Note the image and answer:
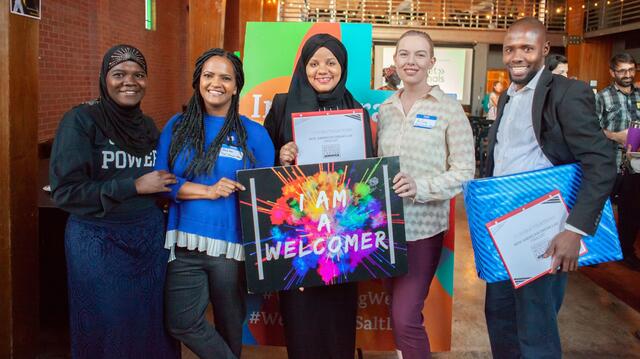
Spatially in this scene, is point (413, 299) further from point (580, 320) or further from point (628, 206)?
A: point (628, 206)

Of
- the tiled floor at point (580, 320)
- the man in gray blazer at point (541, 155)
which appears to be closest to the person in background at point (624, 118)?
the tiled floor at point (580, 320)

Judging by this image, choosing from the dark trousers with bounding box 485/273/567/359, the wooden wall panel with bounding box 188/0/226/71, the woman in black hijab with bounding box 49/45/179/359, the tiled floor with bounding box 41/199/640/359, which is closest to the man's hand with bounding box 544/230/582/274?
the dark trousers with bounding box 485/273/567/359

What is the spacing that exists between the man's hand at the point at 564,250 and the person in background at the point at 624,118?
3245 millimetres

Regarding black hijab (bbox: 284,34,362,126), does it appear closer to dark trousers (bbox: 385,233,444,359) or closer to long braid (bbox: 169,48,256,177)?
long braid (bbox: 169,48,256,177)

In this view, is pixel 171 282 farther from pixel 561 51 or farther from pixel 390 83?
pixel 561 51

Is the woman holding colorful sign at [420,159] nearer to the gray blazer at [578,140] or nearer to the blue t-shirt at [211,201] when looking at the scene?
the gray blazer at [578,140]

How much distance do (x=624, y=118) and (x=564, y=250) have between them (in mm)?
3485

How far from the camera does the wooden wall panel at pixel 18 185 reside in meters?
2.36

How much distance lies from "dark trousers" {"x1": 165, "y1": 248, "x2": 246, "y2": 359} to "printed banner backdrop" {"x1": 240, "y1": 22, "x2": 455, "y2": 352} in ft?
2.25

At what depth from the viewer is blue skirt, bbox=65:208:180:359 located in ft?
6.64

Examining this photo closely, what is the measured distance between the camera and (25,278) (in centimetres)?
256

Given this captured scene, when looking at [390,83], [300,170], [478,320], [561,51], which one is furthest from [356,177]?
[561,51]

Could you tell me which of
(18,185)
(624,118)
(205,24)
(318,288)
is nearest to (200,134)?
(318,288)

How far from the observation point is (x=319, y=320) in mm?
2254
